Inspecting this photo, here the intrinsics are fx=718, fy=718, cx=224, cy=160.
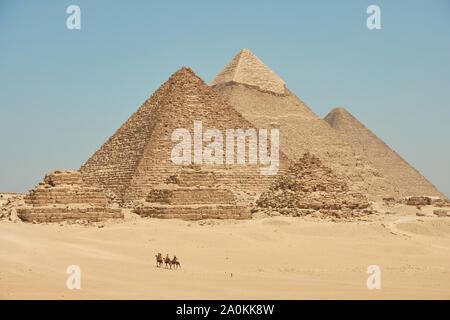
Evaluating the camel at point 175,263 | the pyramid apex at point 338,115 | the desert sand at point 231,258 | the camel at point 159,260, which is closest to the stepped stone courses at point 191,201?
the desert sand at point 231,258

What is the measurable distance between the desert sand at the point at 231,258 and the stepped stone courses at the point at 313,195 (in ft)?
2.58

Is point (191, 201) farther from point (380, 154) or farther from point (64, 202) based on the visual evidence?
point (380, 154)

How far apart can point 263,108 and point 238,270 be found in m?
55.5

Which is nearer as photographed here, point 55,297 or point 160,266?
point 55,297

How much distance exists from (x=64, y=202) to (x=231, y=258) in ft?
25.8

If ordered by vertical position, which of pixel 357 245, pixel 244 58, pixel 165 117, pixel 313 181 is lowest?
pixel 357 245

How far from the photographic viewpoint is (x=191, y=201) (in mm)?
28266

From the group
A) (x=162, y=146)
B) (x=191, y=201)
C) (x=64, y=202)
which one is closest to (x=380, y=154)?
(x=162, y=146)

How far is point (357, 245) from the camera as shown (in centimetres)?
2289

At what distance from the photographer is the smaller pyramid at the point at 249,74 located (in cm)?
7231
